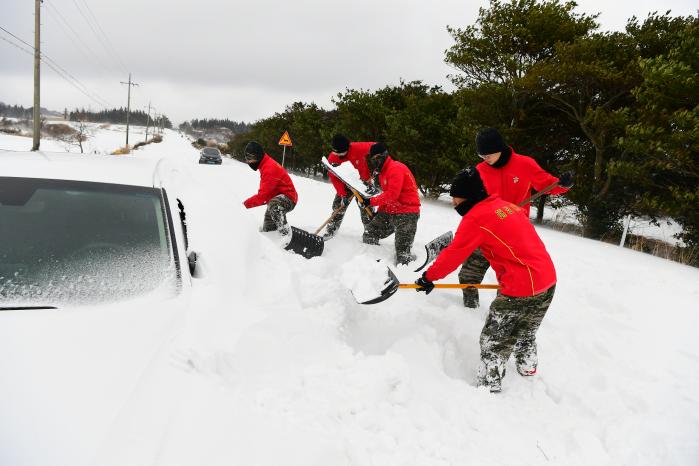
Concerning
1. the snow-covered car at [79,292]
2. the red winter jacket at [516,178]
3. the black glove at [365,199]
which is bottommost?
the snow-covered car at [79,292]

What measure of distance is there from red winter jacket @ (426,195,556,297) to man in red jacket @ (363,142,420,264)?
78.1 inches

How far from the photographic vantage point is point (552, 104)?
34.7 ft

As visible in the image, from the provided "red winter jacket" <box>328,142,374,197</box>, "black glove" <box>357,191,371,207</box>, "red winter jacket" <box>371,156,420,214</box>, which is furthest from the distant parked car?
"red winter jacket" <box>371,156,420,214</box>

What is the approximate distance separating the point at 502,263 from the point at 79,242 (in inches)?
102

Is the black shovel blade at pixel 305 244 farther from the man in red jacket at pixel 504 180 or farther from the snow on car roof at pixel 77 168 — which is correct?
the snow on car roof at pixel 77 168

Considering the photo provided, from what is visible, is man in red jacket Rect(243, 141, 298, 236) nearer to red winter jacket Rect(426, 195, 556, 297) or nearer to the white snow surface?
the white snow surface

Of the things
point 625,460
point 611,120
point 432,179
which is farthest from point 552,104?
point 625,460

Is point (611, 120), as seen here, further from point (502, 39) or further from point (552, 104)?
point (502, 39)

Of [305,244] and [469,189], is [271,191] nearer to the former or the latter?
[305,244]

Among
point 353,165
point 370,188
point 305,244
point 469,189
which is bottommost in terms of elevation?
point 305,244

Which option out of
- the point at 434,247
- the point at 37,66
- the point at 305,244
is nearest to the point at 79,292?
the point at 305,244

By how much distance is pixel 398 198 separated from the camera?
4.58m

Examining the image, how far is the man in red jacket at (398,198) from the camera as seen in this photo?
447cm

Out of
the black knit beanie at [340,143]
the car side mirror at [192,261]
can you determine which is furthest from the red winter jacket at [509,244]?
the black knit beanie at [340,143]
